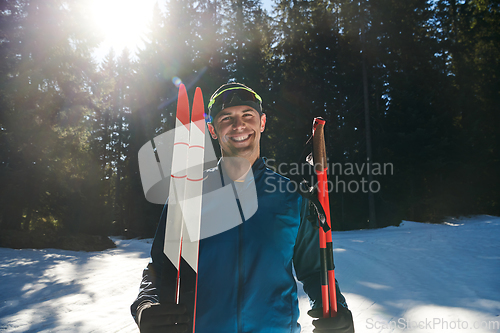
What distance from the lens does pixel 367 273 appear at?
575 cm

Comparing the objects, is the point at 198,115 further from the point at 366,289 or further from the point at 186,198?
the point at 366,289

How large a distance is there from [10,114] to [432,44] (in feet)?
77.4

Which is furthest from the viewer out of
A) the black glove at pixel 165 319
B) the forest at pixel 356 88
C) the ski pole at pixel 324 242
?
the forest at pixel 356 88

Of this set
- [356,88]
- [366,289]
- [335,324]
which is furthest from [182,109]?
[356,88]

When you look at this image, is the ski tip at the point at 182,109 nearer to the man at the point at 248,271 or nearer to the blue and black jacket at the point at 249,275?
the man at the point at 248,271

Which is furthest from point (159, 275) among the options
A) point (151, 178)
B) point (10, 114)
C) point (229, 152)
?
point (151, 178)

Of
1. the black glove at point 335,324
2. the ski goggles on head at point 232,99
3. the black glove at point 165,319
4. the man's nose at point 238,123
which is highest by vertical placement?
the ski goggles on head at point 232,99

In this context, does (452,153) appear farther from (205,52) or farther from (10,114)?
(10,114)

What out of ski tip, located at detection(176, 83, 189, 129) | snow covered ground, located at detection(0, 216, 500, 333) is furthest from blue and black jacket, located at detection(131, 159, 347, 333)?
snow covered ground, located at detection(0, 216, 500, 333)

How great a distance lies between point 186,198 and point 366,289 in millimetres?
4481

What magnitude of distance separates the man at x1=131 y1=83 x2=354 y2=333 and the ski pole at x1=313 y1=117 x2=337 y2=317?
0.15 feet

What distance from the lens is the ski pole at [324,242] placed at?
4.77 ft

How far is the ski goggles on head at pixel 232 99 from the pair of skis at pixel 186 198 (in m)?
0.30

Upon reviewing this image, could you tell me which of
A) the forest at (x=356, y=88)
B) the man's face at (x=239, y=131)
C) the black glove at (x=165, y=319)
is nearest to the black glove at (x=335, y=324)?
the black glove at (x=165, y=319)
